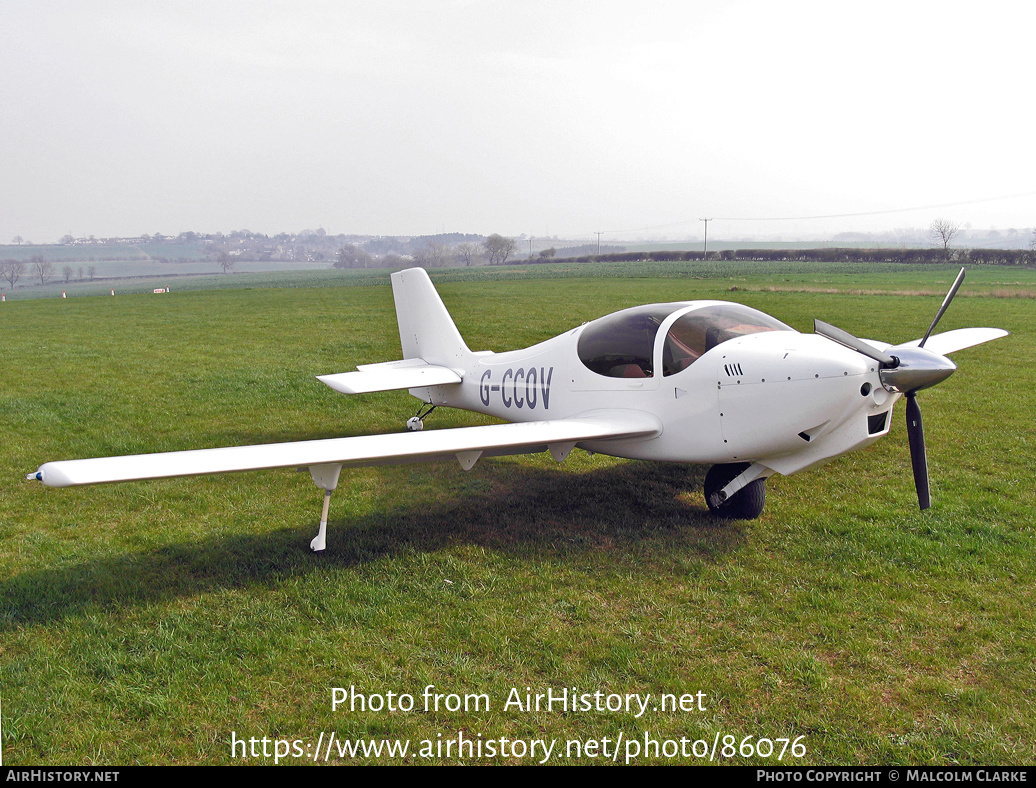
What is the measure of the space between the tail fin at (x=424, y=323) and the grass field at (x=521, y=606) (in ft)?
5.79

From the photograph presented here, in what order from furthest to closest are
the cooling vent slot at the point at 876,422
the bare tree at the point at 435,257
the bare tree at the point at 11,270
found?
1. the bare tree at the point at 11,270
2. the bare tree at the point at 435,257
3. the cooling vent slot at the point at 876,422

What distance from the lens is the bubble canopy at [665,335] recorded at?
609 cm

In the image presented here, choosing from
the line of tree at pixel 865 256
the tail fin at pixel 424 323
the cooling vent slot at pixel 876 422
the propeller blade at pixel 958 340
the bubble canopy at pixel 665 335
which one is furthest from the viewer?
the line of tree at pixel 865 256

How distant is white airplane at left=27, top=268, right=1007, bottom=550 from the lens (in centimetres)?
511

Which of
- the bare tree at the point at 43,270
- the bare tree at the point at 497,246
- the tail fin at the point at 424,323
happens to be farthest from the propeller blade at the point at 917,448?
the bare tree at the point at 43,270

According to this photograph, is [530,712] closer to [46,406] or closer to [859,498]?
[859,498]

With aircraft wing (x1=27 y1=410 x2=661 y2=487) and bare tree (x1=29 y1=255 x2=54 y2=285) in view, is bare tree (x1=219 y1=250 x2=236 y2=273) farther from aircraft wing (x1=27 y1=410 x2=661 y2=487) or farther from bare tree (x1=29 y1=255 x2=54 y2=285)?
aircraft wing (x1=27 y1=410 x2=661 y2=487)

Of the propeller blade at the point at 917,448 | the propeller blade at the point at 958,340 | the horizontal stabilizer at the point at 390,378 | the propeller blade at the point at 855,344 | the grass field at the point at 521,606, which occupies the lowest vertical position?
the grass field at the point at 521,606

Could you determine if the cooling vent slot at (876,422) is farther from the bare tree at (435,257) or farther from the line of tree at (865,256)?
the line of tree at (865,256)

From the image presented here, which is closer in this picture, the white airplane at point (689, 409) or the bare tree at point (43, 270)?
the white airplane at point (689, 409)

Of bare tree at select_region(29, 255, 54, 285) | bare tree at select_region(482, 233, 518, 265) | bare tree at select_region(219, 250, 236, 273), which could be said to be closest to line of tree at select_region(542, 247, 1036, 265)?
bare tree at select_region(482, 233, 518, 265)

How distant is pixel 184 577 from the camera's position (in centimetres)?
544

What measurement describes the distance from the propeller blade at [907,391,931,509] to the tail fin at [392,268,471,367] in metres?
5.40
